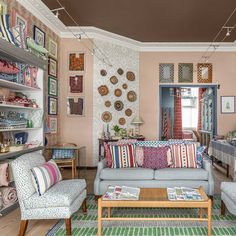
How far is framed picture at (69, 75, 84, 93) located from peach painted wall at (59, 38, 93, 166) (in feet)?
0.26

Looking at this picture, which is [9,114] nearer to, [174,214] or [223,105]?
[174,214]

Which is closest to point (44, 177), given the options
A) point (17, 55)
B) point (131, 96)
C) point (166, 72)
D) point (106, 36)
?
point (17, 55)

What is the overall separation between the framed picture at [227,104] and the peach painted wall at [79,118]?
3.54 meters

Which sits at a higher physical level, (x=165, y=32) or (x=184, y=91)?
(x=165, y=32)

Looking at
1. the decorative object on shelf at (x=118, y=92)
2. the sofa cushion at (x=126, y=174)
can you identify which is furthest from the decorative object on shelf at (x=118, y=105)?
the sofa cushion at (x=126, y=174)

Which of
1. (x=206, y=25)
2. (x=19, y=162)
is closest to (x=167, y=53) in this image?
(x=206, y=25)

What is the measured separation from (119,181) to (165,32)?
405 cm

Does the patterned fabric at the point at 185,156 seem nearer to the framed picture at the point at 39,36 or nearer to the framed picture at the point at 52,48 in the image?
the framed picture at the point at 39,36

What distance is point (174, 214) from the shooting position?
360cm

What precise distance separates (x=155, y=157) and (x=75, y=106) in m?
3.20

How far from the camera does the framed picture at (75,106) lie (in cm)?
700

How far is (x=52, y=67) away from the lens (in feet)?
21.1

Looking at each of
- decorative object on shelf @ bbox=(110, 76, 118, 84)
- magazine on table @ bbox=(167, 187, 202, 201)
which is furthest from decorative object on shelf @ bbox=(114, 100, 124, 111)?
magazine on table @ bbox=(167, 187, 202, 201)

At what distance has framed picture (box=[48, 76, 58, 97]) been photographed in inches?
249
